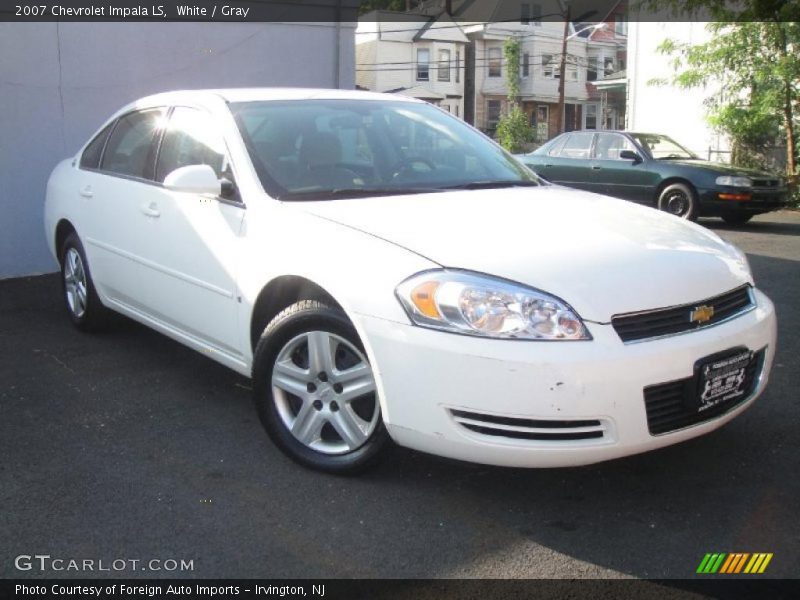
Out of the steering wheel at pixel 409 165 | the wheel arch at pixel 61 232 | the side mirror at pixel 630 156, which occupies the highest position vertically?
the steering wheel at pixel 409 165

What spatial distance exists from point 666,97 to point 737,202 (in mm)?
8515

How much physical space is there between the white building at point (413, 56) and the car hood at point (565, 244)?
1611 inches

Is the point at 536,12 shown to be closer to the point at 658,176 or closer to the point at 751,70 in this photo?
the point at 751,70

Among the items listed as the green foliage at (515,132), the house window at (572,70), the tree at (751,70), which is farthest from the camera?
the house window at (572,70)

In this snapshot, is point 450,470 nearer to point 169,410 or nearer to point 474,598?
point 474,598

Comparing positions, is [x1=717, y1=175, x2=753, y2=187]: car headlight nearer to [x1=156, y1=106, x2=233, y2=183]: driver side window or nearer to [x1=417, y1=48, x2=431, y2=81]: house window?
[x1=156, y1=106, x2=233, y2=183]: driver side window

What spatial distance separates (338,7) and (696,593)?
798 centimetres

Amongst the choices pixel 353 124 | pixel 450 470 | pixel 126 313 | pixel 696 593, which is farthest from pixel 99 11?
pixel 696 593

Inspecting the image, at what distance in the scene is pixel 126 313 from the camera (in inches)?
205

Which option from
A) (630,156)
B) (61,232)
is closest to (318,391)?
(61,232)

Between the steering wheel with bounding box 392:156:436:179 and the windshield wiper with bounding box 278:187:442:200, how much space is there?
0.20 metres

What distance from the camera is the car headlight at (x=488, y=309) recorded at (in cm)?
306

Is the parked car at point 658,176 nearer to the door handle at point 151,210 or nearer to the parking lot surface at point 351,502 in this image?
the parking lot surface at point 351,502

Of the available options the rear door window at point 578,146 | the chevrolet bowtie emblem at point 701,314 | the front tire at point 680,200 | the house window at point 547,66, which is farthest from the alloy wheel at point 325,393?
the house window at point 547,66
